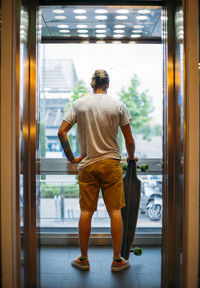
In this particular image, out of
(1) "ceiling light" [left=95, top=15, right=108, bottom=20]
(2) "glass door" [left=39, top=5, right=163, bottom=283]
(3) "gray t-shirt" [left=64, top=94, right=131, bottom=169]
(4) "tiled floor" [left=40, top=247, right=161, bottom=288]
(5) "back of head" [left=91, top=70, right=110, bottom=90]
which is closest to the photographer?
(4) "tiled floor" [left=40, top=247, right=161, bottom=288]

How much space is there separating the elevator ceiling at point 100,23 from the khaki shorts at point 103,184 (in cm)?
128

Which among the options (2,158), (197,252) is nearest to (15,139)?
(2,158)

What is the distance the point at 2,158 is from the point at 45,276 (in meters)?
1.29

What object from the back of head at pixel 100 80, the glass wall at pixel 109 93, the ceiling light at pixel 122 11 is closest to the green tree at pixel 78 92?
the glass wall at pixel 109 93

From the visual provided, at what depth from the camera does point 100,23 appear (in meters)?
3.30

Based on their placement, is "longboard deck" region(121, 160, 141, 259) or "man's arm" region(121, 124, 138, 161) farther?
"longboard deck" region(121, 160, 141, 259)

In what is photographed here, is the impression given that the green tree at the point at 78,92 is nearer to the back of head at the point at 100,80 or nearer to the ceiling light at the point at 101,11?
the back of head at the point at 100,80

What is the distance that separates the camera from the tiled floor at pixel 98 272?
2723 mm

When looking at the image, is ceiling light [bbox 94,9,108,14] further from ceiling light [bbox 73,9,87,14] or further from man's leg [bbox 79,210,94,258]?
man's leg [bbox 79,210,94,258]

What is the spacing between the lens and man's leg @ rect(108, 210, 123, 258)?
9.67 feet

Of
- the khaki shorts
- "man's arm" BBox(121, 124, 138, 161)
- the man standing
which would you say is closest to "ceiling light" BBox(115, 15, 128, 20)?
the man standing

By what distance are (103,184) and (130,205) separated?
0.36m

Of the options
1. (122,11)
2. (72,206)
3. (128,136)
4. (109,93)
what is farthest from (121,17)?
(72,206)

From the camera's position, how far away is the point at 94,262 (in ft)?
10.4
